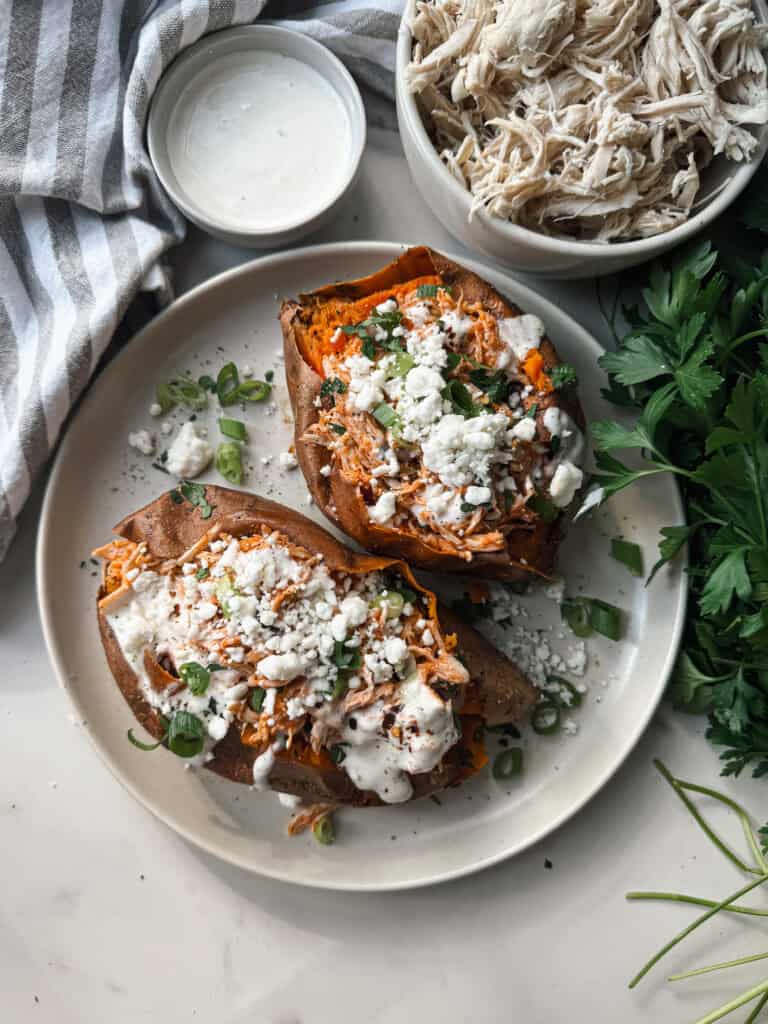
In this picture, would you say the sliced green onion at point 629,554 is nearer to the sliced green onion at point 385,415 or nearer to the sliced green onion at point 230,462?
the sliced green onion at point 385,415

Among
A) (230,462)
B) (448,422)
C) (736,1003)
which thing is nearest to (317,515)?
(230,462)

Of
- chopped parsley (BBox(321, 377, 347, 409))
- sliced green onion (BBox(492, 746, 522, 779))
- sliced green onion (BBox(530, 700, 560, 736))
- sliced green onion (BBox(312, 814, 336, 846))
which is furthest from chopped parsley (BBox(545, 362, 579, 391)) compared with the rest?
sliced green onion (BBox(312, 814, 336, 846))

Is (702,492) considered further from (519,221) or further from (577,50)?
(577,50)

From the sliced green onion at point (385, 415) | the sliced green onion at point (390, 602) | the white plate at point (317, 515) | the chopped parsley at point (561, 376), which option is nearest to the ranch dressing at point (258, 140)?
the white plate at point (317, 515)

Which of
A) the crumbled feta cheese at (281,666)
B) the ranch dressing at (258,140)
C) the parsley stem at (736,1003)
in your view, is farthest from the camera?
the ranch dressing at (258,140)

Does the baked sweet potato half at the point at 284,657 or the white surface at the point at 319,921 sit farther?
the white surface at the point at 319,921

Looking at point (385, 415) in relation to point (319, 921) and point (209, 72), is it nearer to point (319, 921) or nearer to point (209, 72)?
point (209, 72)

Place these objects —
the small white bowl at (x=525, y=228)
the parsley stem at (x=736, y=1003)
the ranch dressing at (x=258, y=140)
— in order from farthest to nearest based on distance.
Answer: the ranch dressing at (x=258, y=140)
the parsley stem at (x=736, y=1003)
the small white bowl at (x=525, y=228)
